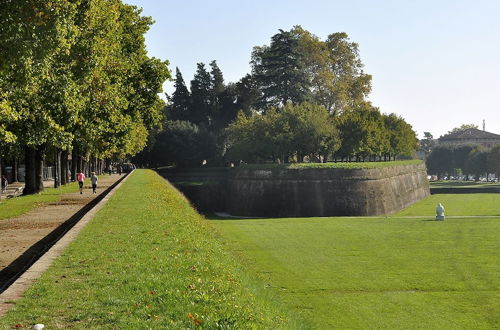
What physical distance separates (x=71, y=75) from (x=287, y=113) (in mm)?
55093

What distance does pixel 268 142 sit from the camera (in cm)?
8288

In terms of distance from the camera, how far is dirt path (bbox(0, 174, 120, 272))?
18.6 m

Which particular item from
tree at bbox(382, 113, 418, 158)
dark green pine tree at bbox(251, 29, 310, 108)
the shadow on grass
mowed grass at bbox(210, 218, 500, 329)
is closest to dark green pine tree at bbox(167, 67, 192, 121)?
dark green pine tree at bbox(251, 29, 310, 108)

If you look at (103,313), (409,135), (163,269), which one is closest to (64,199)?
(163,269)

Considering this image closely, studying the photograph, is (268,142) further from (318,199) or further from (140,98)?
(140,98)

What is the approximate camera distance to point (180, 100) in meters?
128

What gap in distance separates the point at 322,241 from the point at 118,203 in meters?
11.1

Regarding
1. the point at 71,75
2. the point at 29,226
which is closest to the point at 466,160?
the point at 71,75

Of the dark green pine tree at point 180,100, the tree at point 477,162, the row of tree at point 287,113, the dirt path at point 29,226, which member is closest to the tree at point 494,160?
the tree at point 477,162

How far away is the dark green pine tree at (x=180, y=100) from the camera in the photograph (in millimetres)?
125250

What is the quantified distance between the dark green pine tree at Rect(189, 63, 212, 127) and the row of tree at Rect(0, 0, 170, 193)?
73.0 meters

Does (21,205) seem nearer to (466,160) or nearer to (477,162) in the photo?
(477,162)

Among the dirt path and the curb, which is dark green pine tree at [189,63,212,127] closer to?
the dirt path

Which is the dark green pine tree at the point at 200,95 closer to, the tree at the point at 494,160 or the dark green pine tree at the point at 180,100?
the dark green pine tree at the point at 180,100
